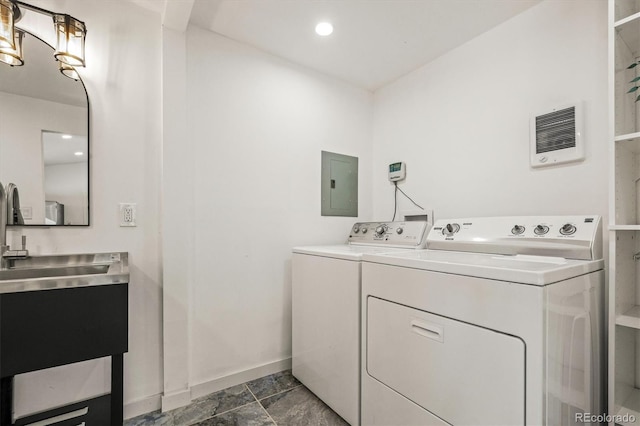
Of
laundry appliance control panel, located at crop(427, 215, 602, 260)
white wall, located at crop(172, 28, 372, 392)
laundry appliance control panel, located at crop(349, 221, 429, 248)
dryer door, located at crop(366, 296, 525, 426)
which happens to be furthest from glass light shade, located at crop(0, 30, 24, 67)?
laundry appliance control panel, located at crop(427, 215, 602, 260)

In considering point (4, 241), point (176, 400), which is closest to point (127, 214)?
point (4, 241)

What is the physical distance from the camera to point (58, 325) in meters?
1.09

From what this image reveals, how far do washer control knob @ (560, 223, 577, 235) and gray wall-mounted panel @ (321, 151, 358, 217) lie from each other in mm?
1491

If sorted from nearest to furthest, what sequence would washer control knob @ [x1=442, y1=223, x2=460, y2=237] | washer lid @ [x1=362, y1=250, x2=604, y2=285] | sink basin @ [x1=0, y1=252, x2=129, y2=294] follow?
1. washer lid @ [x1=362, y1=250, x2=604, y2=285]
2. sink basin @ [x1=0, y1=252, x2=129, y2=294]
3. washer control knob @ [x1=442, y1=223, x2=460, y2=237]

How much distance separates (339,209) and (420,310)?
54.8 inches

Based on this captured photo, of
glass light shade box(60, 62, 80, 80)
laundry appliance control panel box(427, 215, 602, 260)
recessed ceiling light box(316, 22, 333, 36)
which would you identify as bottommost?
laundry appliance control panel box(427, 215, 602, 260)

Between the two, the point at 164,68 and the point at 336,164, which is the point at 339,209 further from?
the point at 164,68

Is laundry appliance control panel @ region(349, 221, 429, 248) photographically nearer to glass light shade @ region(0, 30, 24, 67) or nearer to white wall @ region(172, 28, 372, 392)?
white wall @ region(172, 28, 372, 392)

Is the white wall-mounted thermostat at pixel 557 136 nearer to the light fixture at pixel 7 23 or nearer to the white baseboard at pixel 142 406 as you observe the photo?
the white baseboard at pixel 142 406

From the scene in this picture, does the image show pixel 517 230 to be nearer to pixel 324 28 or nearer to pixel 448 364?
pixel 448 364

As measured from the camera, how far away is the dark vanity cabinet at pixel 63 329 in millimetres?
1020

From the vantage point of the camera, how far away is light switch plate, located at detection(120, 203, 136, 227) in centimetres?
168

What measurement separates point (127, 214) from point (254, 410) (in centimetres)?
134

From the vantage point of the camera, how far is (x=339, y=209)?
253cm
